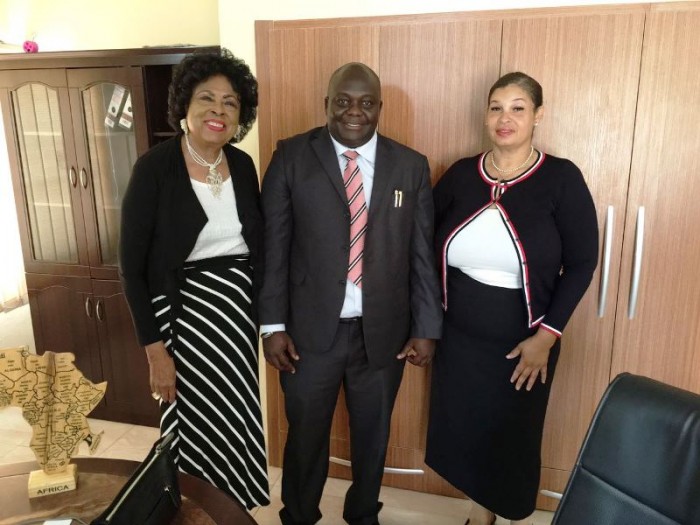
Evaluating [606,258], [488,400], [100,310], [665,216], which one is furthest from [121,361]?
[665,216]

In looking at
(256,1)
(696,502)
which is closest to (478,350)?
(696,502)

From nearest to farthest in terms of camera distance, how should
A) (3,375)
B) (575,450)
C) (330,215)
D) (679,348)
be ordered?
(3,375)
(330,215)
(679,348)
(575,450)

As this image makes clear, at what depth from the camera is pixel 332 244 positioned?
1.68m

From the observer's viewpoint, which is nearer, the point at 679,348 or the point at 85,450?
the point at 679,348

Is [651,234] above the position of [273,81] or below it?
below

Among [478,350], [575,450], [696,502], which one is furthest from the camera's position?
[575,450]

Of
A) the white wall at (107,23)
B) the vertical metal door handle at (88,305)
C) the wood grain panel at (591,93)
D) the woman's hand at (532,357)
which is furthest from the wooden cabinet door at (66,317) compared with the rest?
the wood grain panel at (591,93)

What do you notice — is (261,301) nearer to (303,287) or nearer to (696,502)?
(303,287)

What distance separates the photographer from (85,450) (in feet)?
8.74

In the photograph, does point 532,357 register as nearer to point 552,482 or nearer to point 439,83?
point 552,482

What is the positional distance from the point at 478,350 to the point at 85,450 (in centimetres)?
192

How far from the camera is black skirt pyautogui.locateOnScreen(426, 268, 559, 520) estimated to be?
176 cm

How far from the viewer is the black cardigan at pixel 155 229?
1573mm

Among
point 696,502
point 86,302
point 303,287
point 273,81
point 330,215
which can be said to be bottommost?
point 86,302
